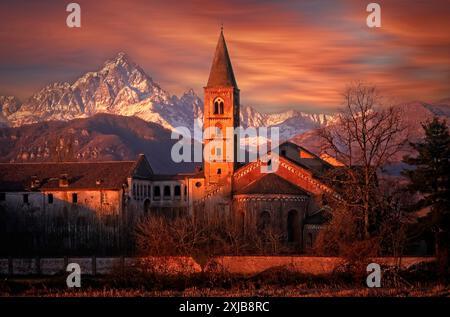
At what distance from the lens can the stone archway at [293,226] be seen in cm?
6994

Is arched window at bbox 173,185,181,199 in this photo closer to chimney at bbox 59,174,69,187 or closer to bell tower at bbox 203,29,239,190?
bell tower at bbox 203,29,239,190

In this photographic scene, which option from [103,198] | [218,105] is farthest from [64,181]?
[218,105]

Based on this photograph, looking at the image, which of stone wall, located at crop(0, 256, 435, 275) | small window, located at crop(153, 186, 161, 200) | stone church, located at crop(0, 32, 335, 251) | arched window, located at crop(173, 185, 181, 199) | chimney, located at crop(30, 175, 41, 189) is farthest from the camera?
small window, located at crop(153, 186, 161, 200)

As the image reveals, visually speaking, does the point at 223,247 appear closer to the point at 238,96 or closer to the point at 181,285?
the point at 181,285

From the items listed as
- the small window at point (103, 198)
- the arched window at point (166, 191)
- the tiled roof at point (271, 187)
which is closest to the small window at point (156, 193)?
the arched window at point (166, 191)

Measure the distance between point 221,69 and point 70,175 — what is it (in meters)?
17.4

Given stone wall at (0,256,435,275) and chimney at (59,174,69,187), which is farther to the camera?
chimney at (59,174,69,187)

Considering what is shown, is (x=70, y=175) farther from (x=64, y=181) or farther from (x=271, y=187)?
(x=271, y=187)

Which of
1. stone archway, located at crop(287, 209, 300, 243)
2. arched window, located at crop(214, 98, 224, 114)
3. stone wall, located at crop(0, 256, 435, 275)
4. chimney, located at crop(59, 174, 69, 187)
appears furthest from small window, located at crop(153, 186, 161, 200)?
stone wall, located at crop(0, 256, 435, 275)

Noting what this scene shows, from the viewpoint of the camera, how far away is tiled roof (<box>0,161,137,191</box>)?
80562 mm

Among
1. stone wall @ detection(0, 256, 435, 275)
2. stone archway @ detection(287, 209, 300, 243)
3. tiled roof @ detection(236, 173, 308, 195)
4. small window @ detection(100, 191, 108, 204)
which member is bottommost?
stone wall @ detection(0, 256, 435, 275)

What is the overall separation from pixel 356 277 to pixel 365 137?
10430 mm

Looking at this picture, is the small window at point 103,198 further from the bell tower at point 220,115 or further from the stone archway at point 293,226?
the stone archway at point 293,226
